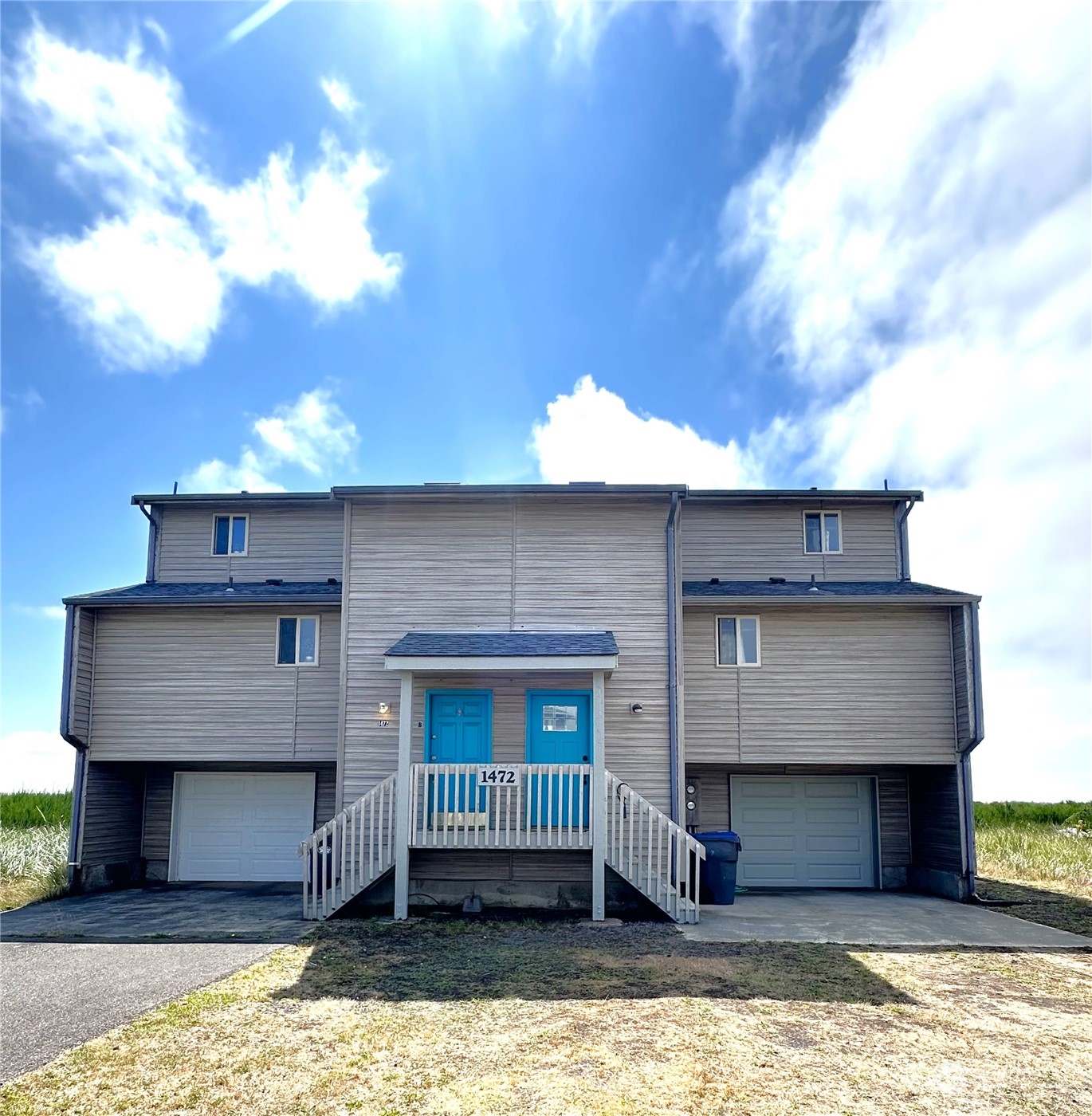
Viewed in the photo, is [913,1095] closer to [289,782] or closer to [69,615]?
[289,782]

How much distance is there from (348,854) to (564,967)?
12.5 ft

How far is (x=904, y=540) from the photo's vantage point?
15.0 m

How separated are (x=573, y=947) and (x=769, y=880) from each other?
6186mm

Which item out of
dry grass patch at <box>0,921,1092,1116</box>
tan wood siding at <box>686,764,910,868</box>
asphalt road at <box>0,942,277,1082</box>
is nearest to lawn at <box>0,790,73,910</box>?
asphalt road at <box>0,942,277,1082</box>

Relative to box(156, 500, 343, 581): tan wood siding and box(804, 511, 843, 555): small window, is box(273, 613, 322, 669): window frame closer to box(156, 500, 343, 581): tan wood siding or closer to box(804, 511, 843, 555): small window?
box(156, 500, 343, 581): tan wood siding

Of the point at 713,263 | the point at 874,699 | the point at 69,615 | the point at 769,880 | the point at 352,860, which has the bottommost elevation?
the point at 769,880

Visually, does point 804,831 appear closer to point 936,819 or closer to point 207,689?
point 936,819

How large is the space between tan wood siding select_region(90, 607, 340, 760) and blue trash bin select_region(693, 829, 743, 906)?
5666 mm

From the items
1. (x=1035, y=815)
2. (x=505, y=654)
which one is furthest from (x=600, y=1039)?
(x=1035, y=815)

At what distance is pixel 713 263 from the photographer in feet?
44.3

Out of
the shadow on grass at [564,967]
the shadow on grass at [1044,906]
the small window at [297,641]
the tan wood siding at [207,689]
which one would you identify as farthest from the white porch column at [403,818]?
the shadow on grass at [1044,906]

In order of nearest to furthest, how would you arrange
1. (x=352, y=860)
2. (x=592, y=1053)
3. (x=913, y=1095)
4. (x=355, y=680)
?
(x=913, y=1095) → (x=592, y=1053) → (x=352, y=860) → (x=355, y=680)

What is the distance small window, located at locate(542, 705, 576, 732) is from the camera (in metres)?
11.6

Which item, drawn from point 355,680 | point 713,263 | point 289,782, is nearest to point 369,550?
point 355,680
